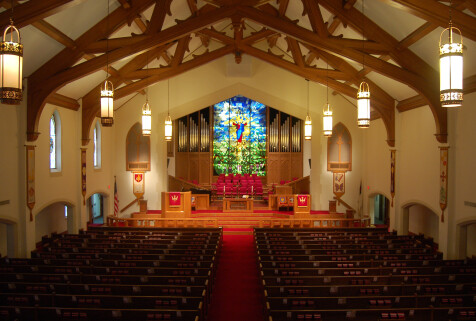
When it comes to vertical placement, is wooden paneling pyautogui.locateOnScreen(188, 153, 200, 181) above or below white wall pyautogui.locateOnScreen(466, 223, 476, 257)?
above

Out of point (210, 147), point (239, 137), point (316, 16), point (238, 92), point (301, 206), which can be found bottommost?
point (301, 206)

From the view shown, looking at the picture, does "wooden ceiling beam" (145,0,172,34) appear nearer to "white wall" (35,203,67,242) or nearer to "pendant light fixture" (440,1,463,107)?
"white wall" (35,203,67,242)

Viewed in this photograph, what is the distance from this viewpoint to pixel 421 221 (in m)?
14.2

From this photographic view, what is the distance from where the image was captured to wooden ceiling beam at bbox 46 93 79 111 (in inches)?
464

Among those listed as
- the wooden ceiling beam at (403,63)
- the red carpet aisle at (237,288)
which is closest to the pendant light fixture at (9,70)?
the red carpet aisle at (237,288)

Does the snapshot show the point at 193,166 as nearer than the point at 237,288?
No

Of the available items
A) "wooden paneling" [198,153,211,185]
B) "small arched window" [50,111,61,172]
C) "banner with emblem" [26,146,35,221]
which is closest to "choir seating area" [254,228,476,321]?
"banner with emblem" [26,146,35,221]

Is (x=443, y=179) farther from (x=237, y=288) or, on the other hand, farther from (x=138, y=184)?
(x=138, y=184)

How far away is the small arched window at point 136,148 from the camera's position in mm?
17453

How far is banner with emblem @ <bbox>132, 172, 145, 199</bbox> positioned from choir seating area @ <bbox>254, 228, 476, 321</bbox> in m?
7.87

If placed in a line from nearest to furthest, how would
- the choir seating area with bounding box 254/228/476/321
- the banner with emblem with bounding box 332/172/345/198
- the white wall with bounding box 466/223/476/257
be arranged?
the choir seating area with bounding box 254/228/476/321 < the white wall with bounding box 466/223/476/257 < the banner with emblem with bounding box 332/172/345/198

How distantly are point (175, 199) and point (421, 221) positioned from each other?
29.9ft

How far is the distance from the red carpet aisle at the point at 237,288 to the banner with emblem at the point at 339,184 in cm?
636

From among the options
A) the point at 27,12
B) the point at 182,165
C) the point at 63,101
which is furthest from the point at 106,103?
the point at 182,165
